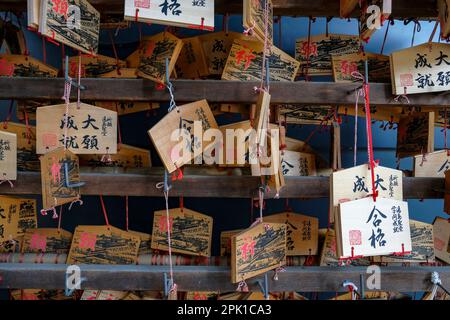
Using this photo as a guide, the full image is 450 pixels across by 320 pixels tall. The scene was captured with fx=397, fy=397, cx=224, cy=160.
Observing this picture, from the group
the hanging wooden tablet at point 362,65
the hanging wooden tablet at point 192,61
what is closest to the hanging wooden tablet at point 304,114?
the hanging wooden tablet at point 362,65

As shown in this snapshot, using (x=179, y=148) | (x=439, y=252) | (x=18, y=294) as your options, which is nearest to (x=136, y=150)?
(x=179, y=148)

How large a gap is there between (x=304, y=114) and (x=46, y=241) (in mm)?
1129

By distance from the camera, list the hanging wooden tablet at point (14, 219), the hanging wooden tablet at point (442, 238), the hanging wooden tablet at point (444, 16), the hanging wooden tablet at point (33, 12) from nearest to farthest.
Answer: the hanging wooden tablet at point (33, 12) → the hanging wooden tablet at point (444, 16) → the hanging wooden tablet at point (14, 219) → the hanging wooden tablet at point (442, 238)

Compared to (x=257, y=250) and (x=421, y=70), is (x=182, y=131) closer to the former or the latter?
(x=257, y=250)

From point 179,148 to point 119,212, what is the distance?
103 cm

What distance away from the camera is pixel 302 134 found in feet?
6.63

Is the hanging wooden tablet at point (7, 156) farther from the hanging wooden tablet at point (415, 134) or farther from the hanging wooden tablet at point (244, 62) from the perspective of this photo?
the hanging wooden tablet at point (415, 134)

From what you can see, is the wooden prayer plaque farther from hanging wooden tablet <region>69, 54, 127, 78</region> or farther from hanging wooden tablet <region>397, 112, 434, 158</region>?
hanging wooden tablet <region>397, 112, 434, 158</region>

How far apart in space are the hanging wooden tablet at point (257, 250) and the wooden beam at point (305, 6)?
2.35 feet

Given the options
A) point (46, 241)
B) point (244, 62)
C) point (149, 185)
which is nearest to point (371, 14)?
point (244, 62)

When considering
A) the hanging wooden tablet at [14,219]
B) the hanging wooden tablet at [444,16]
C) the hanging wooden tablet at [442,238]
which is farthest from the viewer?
the hanging wooden tablet at [442,238]

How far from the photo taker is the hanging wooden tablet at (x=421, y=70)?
1.24 m

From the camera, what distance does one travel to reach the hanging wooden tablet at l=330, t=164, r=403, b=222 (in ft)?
3.69

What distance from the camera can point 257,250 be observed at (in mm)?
1221
